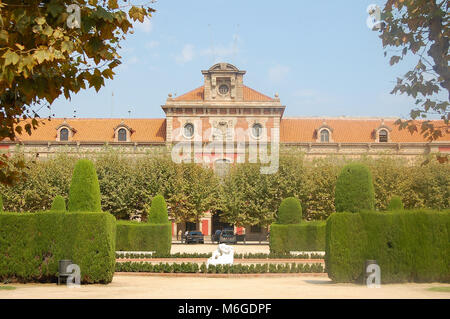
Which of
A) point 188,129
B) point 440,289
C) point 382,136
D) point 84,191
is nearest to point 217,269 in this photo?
point 84,191

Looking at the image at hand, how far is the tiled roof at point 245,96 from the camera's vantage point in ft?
204

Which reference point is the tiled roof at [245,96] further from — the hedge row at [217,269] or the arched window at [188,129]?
the hedge row at [217,269]

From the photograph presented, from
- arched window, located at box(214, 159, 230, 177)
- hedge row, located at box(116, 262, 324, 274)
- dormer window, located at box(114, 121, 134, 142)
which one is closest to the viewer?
hedge row, located at box(116, 262, 324, 274)

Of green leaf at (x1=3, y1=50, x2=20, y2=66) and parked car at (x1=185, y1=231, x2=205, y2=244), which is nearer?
green leaf at (x1=3, y1=50, x2=20, y2=66)

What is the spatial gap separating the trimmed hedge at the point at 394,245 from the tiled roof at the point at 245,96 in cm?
4600

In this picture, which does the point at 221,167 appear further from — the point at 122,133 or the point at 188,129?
the point at 122,133

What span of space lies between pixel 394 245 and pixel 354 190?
209 centimetres

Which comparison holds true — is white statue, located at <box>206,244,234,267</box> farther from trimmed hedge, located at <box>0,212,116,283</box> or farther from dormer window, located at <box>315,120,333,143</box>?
dormer window, located at <box>315,120,333,143</box>

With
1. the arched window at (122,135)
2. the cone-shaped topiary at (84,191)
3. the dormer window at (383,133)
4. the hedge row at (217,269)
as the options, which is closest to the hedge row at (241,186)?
the dormer window at (383,133)

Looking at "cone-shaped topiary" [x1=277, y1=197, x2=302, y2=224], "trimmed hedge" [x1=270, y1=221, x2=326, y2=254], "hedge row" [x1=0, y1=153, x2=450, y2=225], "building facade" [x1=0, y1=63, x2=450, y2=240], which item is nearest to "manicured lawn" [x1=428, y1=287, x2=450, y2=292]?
"trimmed hedge" [x1=270, y1=221, x2=326, y2=254]

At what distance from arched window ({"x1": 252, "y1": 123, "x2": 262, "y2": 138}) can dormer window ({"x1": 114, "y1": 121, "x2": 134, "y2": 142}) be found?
14653 mm

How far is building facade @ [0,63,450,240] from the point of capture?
61000 millimetres
